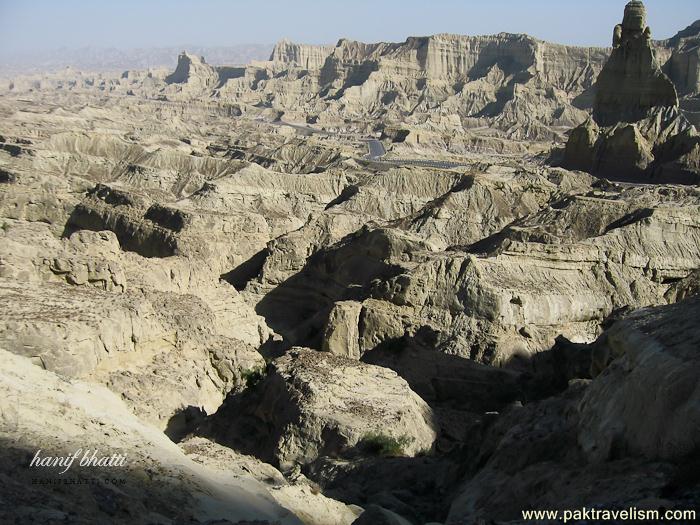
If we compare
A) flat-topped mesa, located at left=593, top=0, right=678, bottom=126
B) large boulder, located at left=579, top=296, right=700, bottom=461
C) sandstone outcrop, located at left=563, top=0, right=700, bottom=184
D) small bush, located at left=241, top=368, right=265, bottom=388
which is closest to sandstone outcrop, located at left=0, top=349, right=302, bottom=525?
large boulder, located at left=579, top=296, right=700, bottom=461

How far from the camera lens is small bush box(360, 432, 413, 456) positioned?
707 inches

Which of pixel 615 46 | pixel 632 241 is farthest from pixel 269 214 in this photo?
pixel 615 46

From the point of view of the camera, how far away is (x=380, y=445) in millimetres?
17984

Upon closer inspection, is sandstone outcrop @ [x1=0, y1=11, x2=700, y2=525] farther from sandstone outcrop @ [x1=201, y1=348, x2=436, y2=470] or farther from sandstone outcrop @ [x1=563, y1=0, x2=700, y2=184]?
sandstone outcrop @ [x1=563, y1=0, x2=700, y2=184]

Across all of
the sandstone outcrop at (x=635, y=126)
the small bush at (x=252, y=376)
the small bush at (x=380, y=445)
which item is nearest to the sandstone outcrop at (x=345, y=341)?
the small bush at (x=380, y=445)

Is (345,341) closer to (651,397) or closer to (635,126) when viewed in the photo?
(651,397)

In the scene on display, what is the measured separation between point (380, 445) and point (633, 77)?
228 feet

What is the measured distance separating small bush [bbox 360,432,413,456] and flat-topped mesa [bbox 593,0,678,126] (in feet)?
220

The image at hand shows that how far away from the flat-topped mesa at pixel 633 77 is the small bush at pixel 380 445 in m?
67.2

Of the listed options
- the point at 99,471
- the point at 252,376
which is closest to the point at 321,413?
the point at 252,376

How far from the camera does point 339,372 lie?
66.2ft

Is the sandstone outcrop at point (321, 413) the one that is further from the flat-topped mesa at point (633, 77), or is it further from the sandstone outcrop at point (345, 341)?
the flat-topped mesa at point (633, 77)

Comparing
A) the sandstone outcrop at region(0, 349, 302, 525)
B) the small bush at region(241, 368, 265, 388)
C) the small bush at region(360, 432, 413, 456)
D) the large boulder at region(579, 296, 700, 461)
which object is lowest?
the small bush at region(241, 368, 265, 388)

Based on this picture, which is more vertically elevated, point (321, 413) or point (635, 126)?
point (635, 126)
